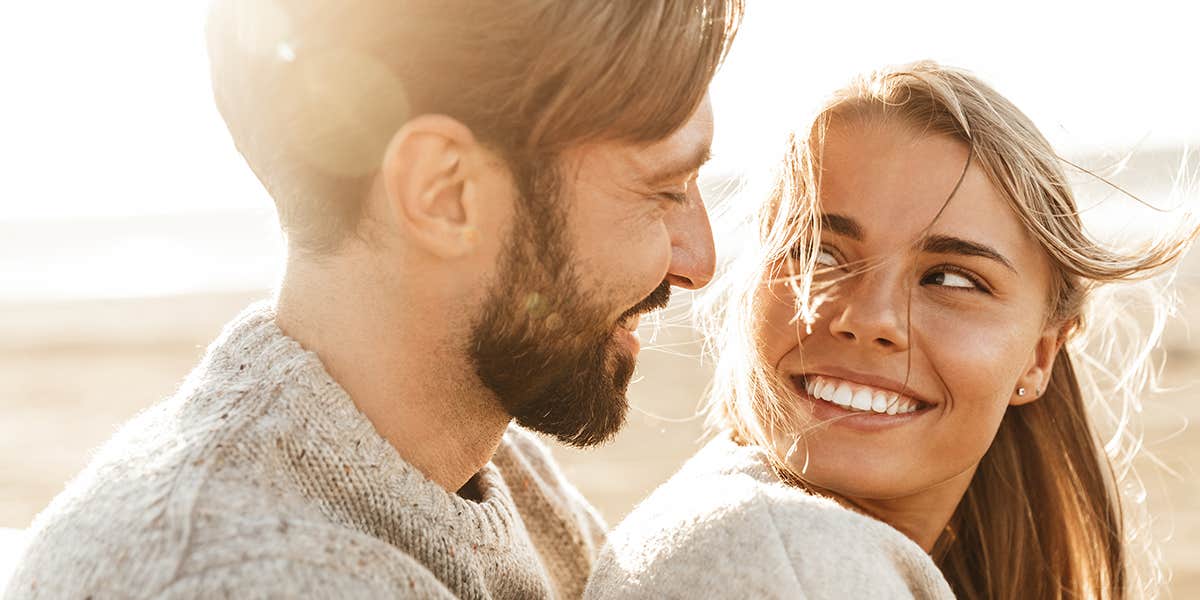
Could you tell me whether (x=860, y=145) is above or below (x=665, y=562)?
above

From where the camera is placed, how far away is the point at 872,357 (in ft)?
8.52

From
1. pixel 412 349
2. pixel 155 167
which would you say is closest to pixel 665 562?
pixel 412 349

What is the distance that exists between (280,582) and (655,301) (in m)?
1.16

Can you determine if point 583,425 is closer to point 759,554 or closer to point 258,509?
point 759,554

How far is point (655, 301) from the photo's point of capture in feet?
8.47

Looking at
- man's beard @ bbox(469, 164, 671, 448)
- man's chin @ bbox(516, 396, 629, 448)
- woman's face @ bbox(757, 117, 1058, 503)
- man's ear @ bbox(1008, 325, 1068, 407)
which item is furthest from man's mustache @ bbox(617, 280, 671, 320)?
man's ear @ bbox(1008, 325, 1068, 407)

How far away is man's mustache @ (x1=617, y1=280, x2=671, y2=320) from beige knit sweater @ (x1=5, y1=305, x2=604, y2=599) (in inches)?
20.1

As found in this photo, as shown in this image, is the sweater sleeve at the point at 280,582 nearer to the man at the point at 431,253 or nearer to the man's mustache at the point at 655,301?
the man at the point at 431,253

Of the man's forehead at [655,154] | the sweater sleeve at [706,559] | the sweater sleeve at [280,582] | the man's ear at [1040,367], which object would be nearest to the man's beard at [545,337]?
the man's forehead at [655,154]

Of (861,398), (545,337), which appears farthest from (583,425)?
(861,398)

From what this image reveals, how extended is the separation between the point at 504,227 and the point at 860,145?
0.88 m

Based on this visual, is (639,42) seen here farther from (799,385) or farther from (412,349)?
(799,385)

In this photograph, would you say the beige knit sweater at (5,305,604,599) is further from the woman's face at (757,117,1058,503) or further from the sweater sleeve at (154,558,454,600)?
the woman's face at (757,117,1058,503)

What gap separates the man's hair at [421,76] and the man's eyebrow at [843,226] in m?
0.55
